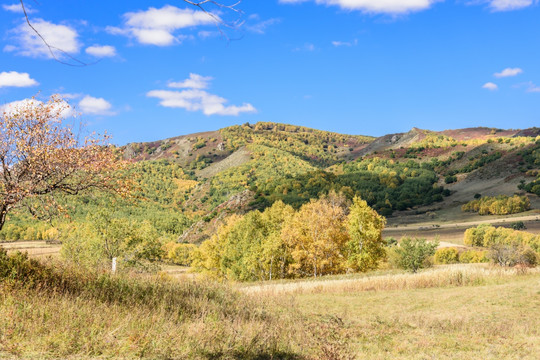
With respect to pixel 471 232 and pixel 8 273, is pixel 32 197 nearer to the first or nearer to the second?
pixel 8 273

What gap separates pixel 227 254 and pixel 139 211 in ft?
488

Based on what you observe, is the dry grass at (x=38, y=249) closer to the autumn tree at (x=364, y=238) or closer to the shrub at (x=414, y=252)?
the shrub at (x=414, y=252)

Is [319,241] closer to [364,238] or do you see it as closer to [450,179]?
[364,238]

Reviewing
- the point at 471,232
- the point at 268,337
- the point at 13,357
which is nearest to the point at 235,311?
the point at 268,337

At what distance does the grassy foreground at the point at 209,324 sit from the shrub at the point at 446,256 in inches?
1737

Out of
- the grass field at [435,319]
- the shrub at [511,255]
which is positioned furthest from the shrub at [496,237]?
the grass field at [435,319]

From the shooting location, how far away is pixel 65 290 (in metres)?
10.9

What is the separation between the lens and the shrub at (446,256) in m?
61.5

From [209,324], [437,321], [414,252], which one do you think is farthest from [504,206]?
[209,324]

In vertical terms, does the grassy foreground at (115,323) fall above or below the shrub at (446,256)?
above

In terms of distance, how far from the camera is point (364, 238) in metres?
44.5

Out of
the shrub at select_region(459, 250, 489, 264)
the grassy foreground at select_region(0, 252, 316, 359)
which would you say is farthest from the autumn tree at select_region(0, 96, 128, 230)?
the shrub at select_region(459, 250, 489, 264)

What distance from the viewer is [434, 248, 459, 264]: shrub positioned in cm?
6153

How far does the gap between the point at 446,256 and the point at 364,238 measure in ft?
82.0
